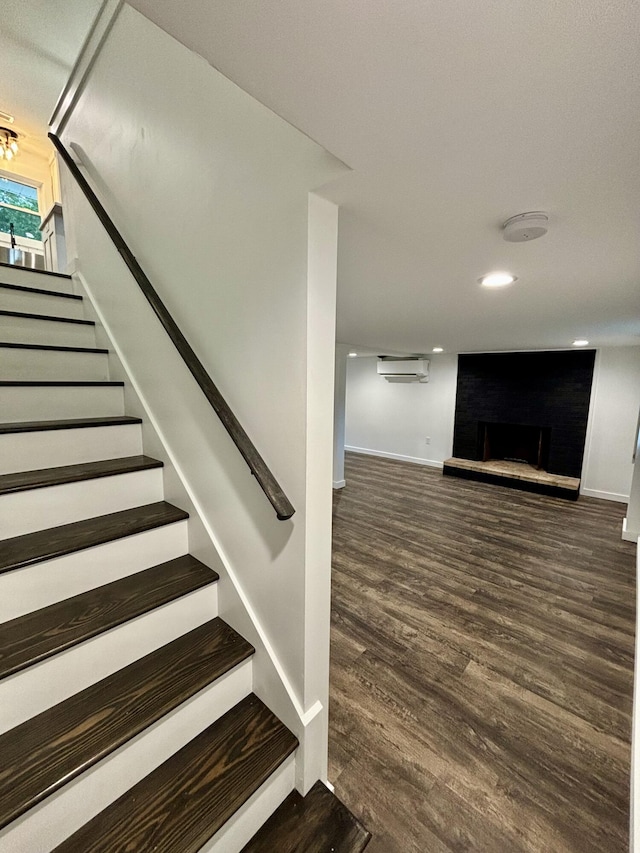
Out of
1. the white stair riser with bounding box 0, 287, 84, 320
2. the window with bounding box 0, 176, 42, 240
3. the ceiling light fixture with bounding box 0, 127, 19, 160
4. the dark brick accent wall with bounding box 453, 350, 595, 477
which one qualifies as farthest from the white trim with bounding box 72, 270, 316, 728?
the dark brick accent wall with bounding box 453, 350, 595, 477

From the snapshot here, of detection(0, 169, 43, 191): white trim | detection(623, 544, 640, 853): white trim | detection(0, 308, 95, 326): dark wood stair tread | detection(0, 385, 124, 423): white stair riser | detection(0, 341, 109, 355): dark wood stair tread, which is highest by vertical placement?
detection(0, 169, 43, 191): white trim

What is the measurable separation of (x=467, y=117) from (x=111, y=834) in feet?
6.04

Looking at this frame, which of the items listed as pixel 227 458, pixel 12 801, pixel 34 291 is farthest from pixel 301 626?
pixel 34 291

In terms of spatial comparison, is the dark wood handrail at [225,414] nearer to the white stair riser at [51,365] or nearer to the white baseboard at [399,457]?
the white stair riser at [51,365]

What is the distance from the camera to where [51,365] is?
1.87 meters

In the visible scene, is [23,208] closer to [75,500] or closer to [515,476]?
[75,500]

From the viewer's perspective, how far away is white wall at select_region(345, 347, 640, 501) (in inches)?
180

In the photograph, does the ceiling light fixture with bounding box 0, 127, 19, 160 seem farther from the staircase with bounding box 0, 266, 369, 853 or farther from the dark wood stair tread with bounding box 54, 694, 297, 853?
the dark wood stair tread with bounding box 54, 694, 297, 853

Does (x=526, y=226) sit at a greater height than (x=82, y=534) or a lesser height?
greater

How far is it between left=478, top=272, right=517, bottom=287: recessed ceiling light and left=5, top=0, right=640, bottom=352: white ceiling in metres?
0.23

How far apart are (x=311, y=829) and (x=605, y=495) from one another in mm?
5400

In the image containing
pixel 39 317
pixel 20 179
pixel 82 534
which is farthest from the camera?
pixel 20 179

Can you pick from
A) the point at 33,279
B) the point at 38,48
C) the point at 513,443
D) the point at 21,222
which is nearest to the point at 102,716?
the point at 33,279

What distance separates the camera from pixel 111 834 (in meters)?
0.89
